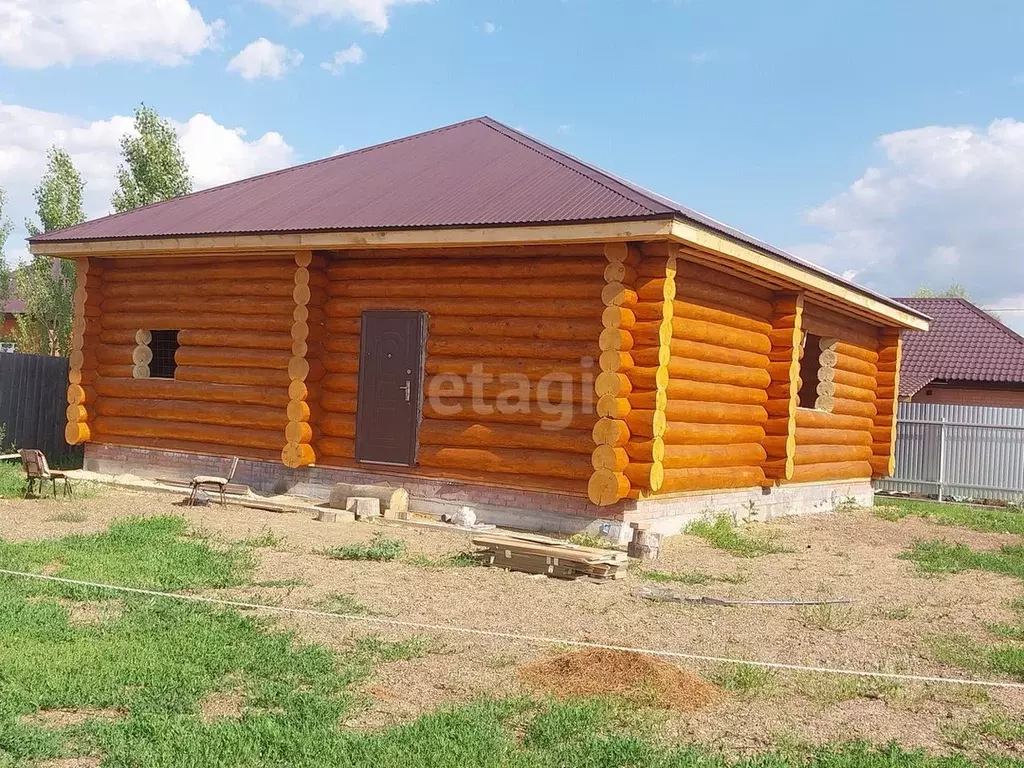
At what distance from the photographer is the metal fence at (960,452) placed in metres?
20.7

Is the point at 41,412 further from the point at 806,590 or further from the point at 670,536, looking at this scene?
the point at 806,590

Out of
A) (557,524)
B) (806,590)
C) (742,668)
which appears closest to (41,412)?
(557,524)

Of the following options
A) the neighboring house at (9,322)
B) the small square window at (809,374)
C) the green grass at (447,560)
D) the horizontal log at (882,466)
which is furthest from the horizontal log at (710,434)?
the neighboring house at (9,322)

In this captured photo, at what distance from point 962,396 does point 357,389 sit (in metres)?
19.9

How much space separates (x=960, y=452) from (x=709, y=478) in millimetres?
11149

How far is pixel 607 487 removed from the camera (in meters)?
10.8

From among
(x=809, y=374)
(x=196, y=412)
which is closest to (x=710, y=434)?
(x=809, y=374)

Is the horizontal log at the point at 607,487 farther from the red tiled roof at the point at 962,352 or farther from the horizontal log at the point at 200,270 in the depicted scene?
the red tiled roof at the point at 962,352

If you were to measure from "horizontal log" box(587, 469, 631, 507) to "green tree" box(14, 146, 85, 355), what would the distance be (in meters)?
20.6

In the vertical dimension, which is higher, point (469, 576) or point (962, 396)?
point (962, 396)

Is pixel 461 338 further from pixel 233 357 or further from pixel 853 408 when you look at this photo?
pixel 853 408

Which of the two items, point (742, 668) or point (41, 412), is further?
point (41, 412)

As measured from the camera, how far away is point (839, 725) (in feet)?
17.0

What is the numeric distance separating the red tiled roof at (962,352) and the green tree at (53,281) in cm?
2275
